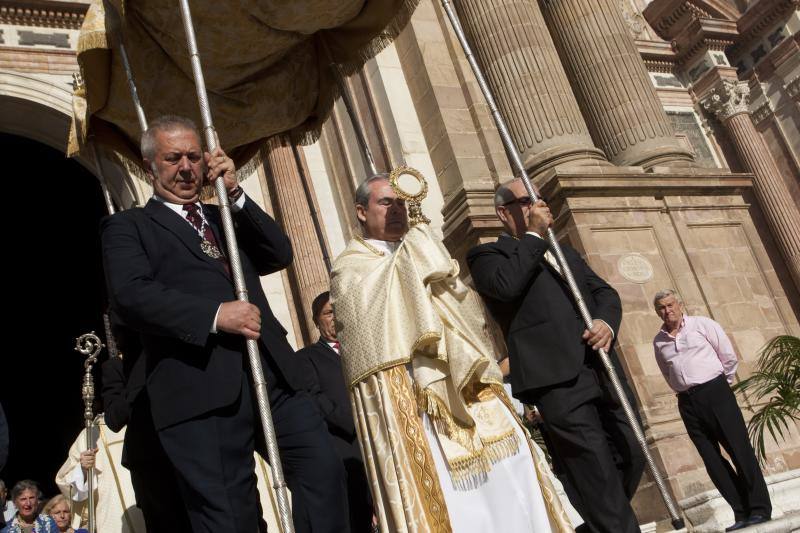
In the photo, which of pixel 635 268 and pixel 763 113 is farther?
pixel 763 113

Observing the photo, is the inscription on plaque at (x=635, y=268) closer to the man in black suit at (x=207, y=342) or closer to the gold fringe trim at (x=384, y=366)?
the gold fringe trim at (x=384, y=366)

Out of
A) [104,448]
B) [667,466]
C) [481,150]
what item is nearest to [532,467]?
Result: [667,466]

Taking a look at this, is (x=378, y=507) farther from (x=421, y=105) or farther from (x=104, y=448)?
(x=421, y=105)

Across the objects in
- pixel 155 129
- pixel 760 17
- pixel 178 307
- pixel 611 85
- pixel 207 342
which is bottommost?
pixel 207 342

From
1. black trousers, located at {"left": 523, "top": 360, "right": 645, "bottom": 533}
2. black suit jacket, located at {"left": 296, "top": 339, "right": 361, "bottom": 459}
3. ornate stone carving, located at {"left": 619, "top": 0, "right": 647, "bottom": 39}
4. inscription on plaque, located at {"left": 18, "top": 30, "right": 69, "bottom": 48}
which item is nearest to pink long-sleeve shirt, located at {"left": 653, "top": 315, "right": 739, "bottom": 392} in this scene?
black trousers, located at {"left": 523, "top": 360, "right": 645, "bottom": 533}

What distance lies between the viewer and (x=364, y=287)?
3885 millimetres

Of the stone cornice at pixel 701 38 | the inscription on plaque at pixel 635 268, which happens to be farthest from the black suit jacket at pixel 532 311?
the stone cornice at pixel 701 38

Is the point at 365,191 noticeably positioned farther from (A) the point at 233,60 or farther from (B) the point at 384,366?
(A) the point at 233,60

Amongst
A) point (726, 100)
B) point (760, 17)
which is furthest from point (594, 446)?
point (760, 17)

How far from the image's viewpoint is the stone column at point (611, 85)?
33.3 feet

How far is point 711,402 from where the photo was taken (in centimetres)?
605

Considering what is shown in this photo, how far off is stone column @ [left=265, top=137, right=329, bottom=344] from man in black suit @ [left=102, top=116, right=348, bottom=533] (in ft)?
25.0

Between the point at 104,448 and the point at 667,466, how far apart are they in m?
4.94

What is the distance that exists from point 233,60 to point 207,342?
254 cm
